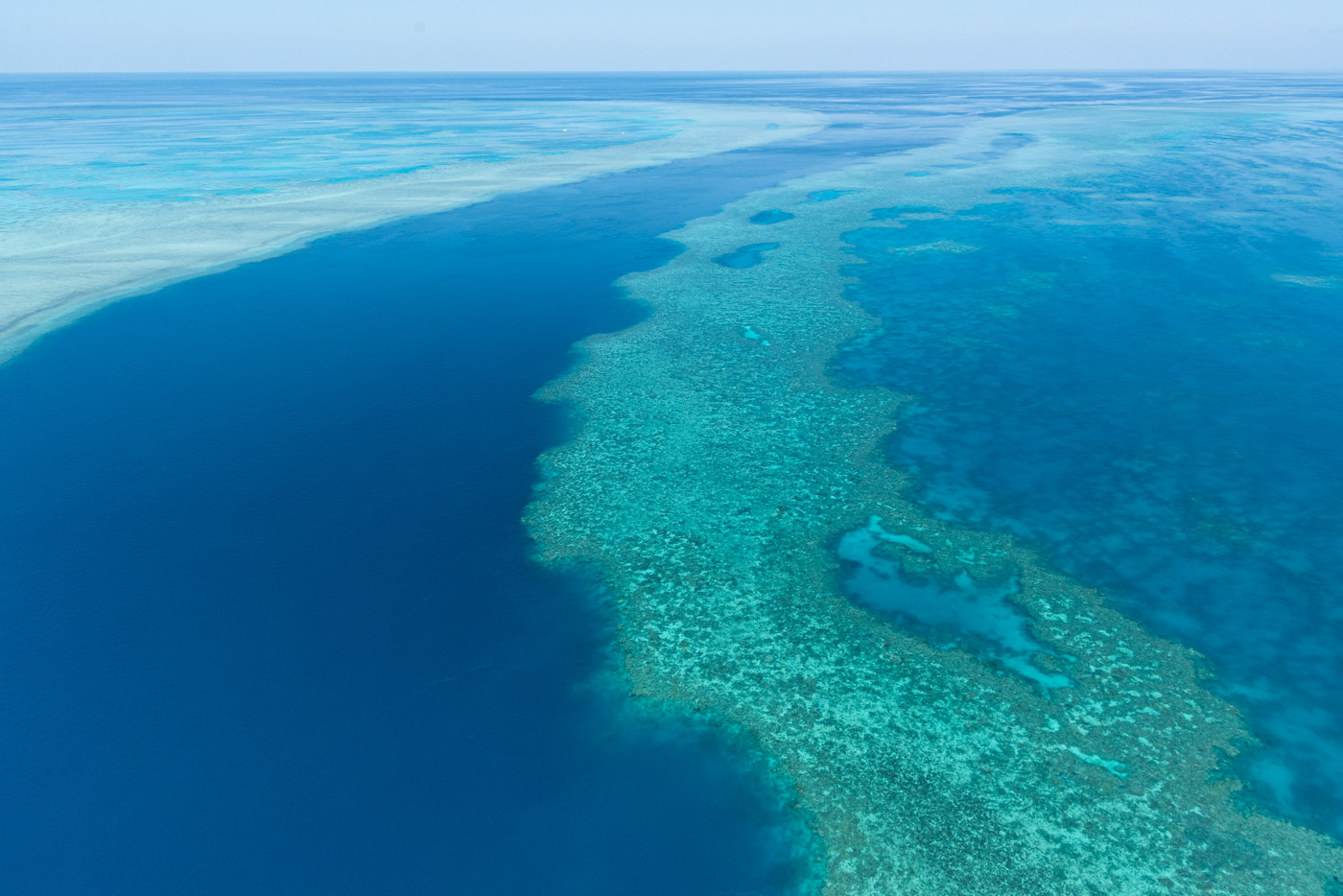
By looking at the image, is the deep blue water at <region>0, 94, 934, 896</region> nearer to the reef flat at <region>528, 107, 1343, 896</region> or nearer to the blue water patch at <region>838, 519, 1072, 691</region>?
the reef flat at <region>528, 107, 1343, 896</region>

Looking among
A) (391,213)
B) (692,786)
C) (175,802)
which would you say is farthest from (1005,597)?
(391,213)

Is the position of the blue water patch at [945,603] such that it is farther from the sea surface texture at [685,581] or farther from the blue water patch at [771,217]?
the blue water patch at [771,217]

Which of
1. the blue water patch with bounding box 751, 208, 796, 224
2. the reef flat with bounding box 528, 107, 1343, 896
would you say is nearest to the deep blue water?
the reef flat with bounding box 528, 107, 1343, 896

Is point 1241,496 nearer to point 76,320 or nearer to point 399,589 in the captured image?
point 399,589

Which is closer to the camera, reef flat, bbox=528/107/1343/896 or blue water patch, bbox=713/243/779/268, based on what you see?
reef flat, bbox=528/107/1343/896

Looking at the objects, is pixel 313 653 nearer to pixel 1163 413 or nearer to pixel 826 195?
pixel 1163 413

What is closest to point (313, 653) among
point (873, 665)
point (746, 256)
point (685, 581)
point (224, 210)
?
point (685, 581)
